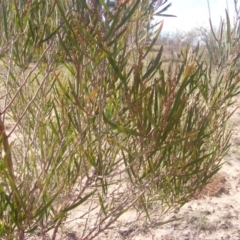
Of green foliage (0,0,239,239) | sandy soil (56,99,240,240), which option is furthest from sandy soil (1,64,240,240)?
green foliage (0,0,239,239)

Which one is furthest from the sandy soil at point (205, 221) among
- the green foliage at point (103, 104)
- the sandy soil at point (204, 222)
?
the green foliage at point (103, 104)

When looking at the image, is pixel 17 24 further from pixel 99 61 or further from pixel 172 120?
pixel 172 120

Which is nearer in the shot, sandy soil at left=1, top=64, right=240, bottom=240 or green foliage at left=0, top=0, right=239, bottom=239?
green foliage at left=0, top=0, right=239, bottom=239

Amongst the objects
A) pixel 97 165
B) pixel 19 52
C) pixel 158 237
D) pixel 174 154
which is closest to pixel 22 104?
pixel 19 52

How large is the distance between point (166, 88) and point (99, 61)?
0.53 feet

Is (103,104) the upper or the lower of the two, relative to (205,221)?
lower

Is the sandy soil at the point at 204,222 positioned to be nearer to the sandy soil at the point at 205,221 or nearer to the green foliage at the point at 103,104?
the sandy soil at the point at 205,221

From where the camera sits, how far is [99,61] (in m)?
0.85

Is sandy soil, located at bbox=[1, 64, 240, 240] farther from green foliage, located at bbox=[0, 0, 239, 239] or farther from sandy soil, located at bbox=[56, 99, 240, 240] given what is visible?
green foliage, located at bbox=[0, 0, 239, 239]

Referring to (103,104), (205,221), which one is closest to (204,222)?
(205,221)

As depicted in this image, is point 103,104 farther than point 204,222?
No

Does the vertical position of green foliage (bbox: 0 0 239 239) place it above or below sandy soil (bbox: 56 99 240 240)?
below

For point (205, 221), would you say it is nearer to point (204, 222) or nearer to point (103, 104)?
point (204, 222)

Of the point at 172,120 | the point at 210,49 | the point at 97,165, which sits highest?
the point at 210,49
